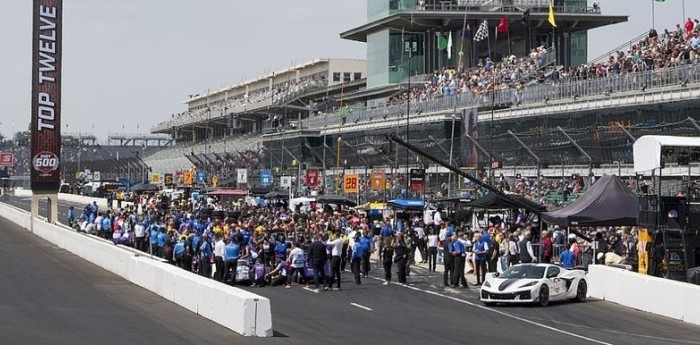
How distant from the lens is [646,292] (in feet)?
79.3

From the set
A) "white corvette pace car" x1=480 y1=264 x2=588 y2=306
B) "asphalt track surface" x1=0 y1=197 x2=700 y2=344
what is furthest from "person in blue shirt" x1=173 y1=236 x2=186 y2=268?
"white corvette pace car" x1=480 y1=264 x2=588 y2=306

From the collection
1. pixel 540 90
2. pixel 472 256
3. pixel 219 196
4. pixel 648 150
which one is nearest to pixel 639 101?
pixel 540 90

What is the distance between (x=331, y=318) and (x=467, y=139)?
23.2m

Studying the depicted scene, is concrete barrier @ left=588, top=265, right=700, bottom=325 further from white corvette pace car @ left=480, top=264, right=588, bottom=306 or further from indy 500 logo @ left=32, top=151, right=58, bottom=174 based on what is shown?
indy 500 logo @ left=32, top=151, right=58, bottom=174

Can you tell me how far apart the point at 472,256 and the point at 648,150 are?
7159 millimetres

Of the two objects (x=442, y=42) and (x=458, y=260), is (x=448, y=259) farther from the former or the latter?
(x=442, y=42)

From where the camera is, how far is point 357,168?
61.5 m

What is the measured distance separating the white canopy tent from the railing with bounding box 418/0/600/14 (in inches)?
1898

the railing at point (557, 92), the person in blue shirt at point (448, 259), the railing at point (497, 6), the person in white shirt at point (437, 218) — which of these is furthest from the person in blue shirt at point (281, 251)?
the railing at point (497, 6)

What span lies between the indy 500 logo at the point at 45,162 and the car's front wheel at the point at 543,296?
27.8 meters

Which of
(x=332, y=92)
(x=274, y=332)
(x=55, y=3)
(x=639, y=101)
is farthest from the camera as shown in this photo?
(x=332, y=92)

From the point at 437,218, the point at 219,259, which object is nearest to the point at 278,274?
the point at 219,259

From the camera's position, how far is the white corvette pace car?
976 inches

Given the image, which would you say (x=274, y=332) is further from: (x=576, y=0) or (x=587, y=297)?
(x=576, y=0)
